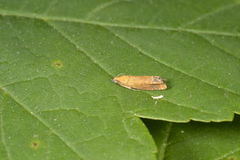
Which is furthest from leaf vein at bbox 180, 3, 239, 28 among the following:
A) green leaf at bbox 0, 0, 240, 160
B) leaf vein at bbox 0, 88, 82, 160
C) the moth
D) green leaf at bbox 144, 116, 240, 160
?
leaf vein at bbox 0, 88, 82, 160

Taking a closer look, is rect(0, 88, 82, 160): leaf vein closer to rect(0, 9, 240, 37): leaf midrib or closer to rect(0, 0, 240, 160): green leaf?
rect(0, 0, 240, 160): green leaf

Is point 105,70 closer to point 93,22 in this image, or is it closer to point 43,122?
point 93,22

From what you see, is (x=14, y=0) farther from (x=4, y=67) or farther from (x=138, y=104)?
(x=138, y=104)

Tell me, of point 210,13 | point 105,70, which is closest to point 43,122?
point 105,70

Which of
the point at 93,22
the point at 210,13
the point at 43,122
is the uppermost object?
the point at 210,13

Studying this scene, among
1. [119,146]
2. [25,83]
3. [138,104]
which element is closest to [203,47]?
[138,104]

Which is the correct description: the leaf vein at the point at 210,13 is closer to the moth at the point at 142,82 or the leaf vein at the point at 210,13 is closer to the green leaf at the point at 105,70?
the green leaf at the point at 105,70
